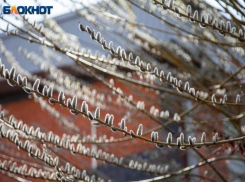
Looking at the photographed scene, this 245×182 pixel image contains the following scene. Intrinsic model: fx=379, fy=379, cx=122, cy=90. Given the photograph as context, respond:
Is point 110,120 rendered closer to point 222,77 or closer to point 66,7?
point 66,7

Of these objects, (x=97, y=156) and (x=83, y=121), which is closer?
(x=97, y=156)

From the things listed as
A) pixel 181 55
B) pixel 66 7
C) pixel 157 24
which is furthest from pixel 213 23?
pixel 157 24

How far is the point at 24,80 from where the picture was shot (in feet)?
4.65

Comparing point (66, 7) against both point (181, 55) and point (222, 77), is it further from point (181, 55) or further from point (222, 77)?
point (222, 77)

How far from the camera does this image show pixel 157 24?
5871mm

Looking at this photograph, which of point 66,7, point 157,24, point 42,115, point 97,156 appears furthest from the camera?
point 42,115

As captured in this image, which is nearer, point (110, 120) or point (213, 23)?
point (110, 120)

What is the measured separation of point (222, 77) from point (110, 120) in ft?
7.03

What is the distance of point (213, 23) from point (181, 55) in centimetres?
171

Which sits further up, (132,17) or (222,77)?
(132,17)

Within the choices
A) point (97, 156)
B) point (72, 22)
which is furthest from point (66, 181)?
point (72, 22)

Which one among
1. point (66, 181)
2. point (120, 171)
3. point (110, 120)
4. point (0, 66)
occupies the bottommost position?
point (120, 171)

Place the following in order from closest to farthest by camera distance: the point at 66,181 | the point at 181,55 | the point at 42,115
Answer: the point at 66,181 < the point at 181,55 < the point at 42,115

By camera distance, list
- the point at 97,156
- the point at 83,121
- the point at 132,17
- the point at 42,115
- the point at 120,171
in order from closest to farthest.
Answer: the point at 97,156 → the point at 132,17 → the point at 120,171 → the point at 83,121 → the point at 42,115
